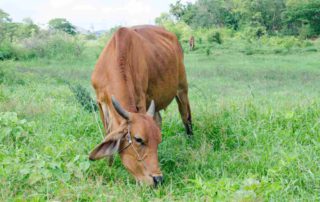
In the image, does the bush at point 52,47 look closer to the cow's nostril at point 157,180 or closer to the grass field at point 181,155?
the grass field at point 181,155

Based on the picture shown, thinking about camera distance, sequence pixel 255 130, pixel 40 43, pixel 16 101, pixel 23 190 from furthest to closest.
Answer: pixel 40 43 < pixel 16 101 < pixel 255 130 < pixel 23 190

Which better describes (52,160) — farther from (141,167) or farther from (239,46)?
(239,46)

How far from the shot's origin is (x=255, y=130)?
20.3ft

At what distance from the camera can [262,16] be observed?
42.4 m

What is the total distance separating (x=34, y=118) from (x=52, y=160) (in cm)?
247

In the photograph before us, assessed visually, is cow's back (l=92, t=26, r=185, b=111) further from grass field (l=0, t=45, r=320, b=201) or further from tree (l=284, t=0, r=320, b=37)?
tree (l=284, t=0, r=320, b=37)

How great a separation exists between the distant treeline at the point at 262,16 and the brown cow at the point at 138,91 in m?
31.7

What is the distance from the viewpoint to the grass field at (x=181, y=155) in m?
4.12

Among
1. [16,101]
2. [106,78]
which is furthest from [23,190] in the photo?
[16,101]

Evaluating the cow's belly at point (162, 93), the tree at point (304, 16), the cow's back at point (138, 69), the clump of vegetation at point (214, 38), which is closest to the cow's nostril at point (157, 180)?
the cow's back at point (138, 69)

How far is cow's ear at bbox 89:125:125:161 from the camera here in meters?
4.56

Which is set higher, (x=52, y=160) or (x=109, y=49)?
(x=109, y=49)

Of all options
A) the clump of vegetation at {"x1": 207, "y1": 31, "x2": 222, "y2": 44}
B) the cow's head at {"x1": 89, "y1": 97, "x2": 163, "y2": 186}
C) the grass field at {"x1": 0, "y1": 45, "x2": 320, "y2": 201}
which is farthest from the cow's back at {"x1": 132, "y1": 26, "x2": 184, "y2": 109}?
the clump of vegetation at {"x1": 207, "y1": 31, "x2": 222, "y2": 44}

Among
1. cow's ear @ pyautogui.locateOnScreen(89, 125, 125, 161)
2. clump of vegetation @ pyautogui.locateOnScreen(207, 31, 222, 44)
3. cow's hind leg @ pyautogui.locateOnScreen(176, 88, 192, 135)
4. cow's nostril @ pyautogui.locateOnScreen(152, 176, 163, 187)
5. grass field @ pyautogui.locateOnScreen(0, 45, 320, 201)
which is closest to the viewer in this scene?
grass field @ pyautogui.locateOnScreen(0, 45, 320, 201)
